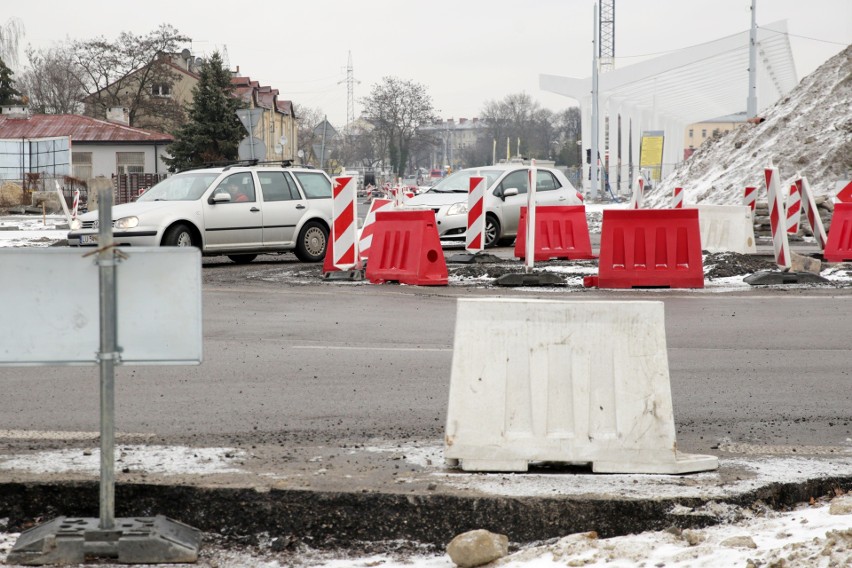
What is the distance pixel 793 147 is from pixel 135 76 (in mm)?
50397

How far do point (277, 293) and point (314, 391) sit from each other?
6.60m

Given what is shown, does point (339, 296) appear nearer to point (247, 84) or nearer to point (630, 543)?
point (630, 543)

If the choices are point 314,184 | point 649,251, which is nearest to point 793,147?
point 314,184

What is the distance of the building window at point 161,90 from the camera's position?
75.5 metres

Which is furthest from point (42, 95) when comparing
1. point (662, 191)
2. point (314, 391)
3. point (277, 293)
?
point (314, 391)

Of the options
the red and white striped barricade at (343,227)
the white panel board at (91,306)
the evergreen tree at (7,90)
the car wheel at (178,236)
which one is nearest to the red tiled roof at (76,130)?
the evergreen tree at (7,90)

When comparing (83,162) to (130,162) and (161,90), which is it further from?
(161,90)

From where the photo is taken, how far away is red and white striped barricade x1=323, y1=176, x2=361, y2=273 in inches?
610

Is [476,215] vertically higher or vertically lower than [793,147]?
lower

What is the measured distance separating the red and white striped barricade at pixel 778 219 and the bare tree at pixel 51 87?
72.6 meters

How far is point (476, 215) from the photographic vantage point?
18.0 metres

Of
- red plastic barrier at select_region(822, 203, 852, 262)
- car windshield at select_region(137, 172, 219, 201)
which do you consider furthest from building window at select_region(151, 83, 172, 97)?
red plastic barrier at select_region(822, 203, 852, 262)

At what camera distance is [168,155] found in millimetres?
69688

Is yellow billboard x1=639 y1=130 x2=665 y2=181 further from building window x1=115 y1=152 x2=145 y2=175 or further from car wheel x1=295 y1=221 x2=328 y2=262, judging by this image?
car wheel x1=295 y1=221 x2=328 y2=262
